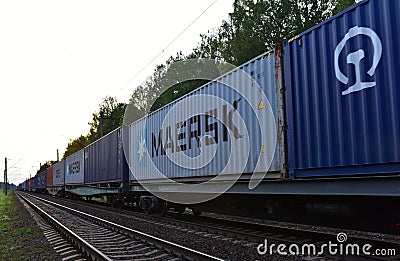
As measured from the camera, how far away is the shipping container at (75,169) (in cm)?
2482

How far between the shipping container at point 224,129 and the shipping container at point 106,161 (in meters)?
3.48

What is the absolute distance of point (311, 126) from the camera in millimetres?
6164

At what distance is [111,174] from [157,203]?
4.58m

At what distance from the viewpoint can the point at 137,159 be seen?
46.0 ft

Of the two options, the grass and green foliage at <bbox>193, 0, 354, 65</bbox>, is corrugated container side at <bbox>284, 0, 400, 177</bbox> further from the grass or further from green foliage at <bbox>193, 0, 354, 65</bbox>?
green foliage at <bbox>193, 0, 354, 65</bbox>

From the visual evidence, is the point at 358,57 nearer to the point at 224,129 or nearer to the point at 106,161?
the point at 224,129

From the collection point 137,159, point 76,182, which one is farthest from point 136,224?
point 76,182

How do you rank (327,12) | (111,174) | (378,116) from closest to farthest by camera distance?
(378,116)
(111,174)
(327,12)

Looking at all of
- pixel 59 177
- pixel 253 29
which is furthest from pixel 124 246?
pixel 59 177

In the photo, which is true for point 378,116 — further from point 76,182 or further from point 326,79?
point 76,182

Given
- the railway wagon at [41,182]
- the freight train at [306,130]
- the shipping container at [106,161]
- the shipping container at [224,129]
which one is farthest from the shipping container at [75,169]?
the railway wagon at [41,182]

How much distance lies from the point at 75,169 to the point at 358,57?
24.6 m

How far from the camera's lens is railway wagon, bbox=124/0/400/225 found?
5016 millimetres

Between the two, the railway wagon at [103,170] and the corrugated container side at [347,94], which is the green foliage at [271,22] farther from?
the corrugated container side at [347,94]
